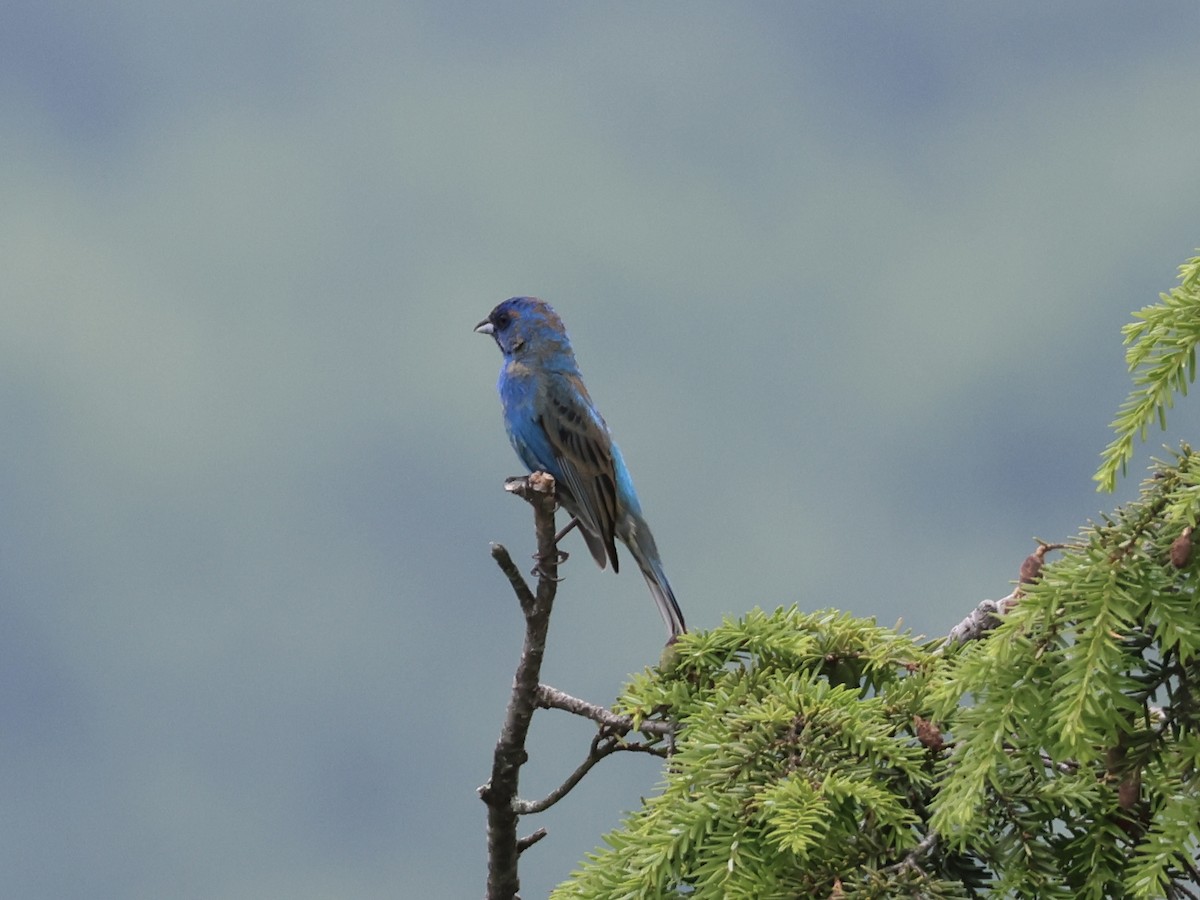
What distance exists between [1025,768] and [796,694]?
0.53m

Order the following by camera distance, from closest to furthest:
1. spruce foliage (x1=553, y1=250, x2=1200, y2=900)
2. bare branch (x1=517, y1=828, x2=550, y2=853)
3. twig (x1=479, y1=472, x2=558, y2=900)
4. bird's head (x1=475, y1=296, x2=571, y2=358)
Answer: spruce foliage (x1=553, y1=250, x2=1200, y2=900)
twig (x1=479, y1=472, x2=558, y2=900)
bare branch (x1=517, y1=828, x2=550, y2=853)
bird's head (x1=475, y1=296, x2=571, y2=358)

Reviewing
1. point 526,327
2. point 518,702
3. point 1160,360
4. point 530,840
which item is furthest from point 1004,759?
point 526,327

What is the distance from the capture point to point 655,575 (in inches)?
221

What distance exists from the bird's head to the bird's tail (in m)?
1.23

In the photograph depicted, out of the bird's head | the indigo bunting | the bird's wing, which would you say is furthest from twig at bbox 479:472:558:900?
the bird's head

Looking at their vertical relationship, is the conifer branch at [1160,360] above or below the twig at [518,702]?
A: below

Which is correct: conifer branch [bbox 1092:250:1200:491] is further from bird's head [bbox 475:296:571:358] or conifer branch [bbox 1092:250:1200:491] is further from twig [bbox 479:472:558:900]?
bird's head [bbox 475:296:571:358]

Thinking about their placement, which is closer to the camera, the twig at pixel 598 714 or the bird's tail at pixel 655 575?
the twig at pixel 598 714

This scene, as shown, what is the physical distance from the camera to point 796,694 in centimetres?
309

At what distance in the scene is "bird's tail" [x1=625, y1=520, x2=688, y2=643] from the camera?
17.6ft

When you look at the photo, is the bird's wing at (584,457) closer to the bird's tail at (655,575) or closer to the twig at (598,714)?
the bird's tail at (655,575)

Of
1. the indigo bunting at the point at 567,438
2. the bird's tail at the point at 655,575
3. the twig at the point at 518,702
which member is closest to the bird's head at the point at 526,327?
the indigo bunting at the point at 567,438

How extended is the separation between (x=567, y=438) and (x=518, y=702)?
185 centimetres

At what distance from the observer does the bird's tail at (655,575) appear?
17.6 feet
